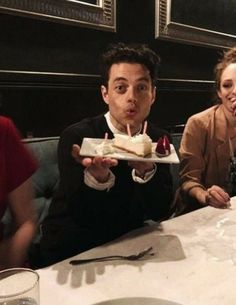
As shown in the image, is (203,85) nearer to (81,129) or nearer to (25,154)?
(81,129)

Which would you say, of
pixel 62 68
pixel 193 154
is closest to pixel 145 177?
pixel 193 154

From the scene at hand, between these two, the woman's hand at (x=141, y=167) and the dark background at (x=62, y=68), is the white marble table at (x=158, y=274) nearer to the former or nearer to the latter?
the woman's hand at (x=141, y=167)

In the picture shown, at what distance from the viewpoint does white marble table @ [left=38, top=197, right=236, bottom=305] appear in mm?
790

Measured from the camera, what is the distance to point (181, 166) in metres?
1.83

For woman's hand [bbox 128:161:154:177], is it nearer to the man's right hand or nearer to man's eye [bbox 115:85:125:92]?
the man's right hand

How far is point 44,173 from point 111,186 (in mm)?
511

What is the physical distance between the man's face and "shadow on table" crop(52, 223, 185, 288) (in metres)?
0.46

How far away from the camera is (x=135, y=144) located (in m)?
1.23

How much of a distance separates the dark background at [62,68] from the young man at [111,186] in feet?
1.78

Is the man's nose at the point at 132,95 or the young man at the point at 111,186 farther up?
the man's nose at the point at 132,95

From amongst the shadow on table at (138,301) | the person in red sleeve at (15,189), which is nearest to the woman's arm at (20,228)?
the person in red sleeve at (15,189)

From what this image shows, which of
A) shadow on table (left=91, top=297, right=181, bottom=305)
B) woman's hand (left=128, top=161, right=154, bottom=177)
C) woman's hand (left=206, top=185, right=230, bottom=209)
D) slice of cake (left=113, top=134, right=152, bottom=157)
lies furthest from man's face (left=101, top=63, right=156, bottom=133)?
shadow on table (left=91, top=297, right=181, bottom=305)

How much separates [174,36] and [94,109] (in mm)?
803

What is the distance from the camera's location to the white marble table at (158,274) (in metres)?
0.79
